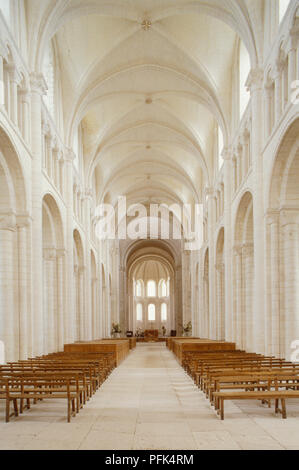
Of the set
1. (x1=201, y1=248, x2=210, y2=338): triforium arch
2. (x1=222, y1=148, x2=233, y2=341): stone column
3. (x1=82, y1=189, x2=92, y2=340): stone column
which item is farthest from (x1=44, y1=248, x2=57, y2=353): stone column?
(x1=201, y1=248, x2=210, y2=338): triforium arch

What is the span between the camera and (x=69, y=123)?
24.9 meters

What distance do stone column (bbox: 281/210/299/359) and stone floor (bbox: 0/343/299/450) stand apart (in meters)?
4.62

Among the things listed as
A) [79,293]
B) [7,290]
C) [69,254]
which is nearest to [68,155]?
[69,254]

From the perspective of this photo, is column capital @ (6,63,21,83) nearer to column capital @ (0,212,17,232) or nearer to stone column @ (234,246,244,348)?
column capital @ (0,212,17,232)

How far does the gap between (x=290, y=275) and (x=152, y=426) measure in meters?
8.90

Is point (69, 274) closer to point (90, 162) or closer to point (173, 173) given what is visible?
point (90, 162)

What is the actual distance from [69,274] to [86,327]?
793 centimetres

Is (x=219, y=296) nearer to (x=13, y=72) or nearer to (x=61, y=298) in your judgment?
(x=61, y=298)

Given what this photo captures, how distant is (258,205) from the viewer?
58.9 ft

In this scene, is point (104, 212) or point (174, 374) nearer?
point (174, 374)

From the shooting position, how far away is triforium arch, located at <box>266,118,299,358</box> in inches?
637

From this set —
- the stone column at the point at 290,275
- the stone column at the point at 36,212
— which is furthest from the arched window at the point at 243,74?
the stone column at the point at 36,212
